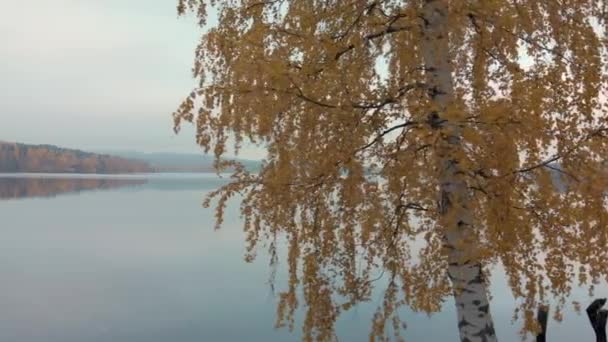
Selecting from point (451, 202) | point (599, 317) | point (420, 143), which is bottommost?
point (599, 317)

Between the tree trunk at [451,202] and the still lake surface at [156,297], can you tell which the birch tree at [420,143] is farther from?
the still lake surface at [156,297]

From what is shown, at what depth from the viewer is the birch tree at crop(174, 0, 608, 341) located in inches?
149

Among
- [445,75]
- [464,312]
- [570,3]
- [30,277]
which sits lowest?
[30,277]

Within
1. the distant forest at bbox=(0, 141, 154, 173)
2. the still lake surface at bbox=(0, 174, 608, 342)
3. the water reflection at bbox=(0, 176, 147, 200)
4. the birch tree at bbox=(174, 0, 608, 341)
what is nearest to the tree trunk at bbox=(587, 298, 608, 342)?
the still lake surface at bbox=(0, 174, 608, 342)

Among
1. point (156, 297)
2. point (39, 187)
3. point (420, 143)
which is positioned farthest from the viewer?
point (39, 187)

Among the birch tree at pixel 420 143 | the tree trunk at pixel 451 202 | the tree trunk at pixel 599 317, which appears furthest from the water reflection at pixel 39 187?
the tree trunk at pixel 451 202

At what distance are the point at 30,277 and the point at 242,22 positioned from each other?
939 inches

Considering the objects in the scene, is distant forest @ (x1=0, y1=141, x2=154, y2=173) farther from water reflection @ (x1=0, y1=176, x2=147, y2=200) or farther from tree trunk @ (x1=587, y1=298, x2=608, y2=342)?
tree trunk @ (x1=587, y1=298, x2=608, y2=342)

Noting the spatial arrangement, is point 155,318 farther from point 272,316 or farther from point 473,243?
point 473,243

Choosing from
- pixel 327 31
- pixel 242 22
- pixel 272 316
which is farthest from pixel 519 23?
pixel 272 316

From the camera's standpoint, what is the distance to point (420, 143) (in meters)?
4.28

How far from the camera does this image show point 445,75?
4.70 m

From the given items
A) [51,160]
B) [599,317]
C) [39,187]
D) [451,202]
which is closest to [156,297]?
[599,317]

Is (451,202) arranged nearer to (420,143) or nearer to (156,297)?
(420,143)
